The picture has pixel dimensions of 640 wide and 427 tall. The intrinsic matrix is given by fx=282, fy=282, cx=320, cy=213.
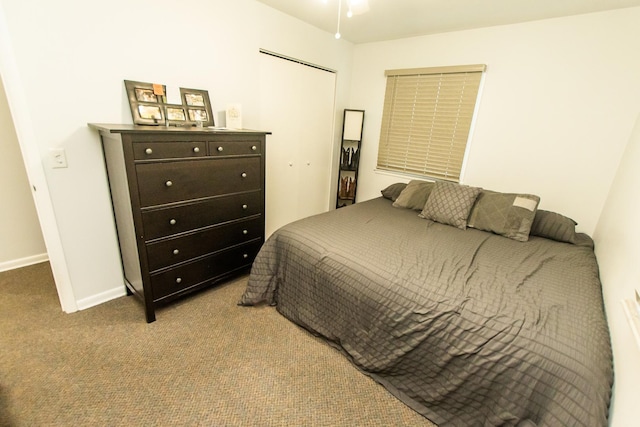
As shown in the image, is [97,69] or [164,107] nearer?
[97,69]

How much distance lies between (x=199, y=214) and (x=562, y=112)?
2.95m

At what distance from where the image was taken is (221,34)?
2.21m

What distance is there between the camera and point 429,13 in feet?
7.59

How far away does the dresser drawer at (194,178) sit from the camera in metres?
1.64

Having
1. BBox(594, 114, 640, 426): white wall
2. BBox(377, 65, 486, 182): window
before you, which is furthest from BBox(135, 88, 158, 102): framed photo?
BBox(594, 114, 640, 426): white wall

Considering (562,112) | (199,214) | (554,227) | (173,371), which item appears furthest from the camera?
(562,112)

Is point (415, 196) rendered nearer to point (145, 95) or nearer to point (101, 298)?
point (145, 95)

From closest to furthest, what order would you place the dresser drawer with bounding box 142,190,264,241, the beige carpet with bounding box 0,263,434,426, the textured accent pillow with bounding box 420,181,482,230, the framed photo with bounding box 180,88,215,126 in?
the beige carpet with bounding box 0,263,434,426 → the dresser drawer with bounding box 142,190,264,241 → the framed photo with bounding box 180,88,215,126 → the textured accent pillow with bounding box 420,181,482,230

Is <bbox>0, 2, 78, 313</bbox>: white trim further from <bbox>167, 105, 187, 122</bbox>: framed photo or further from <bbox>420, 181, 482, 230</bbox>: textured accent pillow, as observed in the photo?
<bbox>420, 181, 482, 230</bbox>: textured accent pillow

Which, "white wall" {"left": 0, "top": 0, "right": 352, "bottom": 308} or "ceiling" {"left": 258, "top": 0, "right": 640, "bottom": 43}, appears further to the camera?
"ceiling" {"left": 258, "top": 0, "right": 640, "bottom": 43}

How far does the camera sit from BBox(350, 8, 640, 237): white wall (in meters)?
2.08

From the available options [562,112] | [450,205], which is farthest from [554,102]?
[450,205]

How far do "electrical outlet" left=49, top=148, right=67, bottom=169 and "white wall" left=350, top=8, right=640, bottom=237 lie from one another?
10.2ft

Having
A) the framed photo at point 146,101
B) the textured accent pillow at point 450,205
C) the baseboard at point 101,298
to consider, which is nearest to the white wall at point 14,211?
the baseboard at point 101,298
